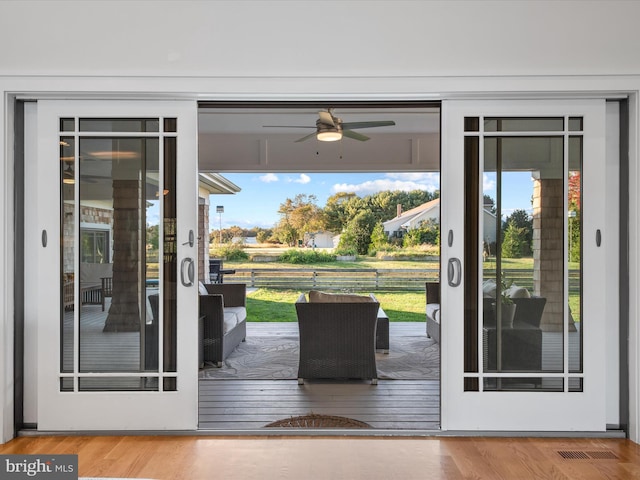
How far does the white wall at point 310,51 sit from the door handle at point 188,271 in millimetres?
967

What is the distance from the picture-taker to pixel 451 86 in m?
2.74

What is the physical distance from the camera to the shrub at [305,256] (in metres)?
9.95

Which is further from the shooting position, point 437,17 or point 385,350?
point 385,350

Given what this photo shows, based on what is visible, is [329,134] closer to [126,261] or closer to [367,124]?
[367,124]

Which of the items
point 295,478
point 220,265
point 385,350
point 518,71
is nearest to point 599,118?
point 518,71

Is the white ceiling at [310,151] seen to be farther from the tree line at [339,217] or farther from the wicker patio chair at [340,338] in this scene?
the wicker patio chair at [340,338]

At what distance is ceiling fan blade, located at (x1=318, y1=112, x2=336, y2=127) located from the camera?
496 centimetres

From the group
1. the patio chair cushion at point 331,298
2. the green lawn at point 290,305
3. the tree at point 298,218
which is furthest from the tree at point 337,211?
the patio chair cushion at point 331,298

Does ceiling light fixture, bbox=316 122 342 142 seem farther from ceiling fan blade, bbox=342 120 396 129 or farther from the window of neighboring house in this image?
the window of neighboring house

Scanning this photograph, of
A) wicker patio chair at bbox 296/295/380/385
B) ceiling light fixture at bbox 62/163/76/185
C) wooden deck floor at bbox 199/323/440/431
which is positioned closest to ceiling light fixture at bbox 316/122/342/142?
wicker patio chair at bbox 296/295/380/385

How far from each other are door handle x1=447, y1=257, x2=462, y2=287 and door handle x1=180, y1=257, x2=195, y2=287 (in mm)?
1506

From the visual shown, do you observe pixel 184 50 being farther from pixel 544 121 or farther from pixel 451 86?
pixel 544 121

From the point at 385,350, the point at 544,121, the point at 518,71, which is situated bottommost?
the point at 385,350

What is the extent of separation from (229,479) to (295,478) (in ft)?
1.03
